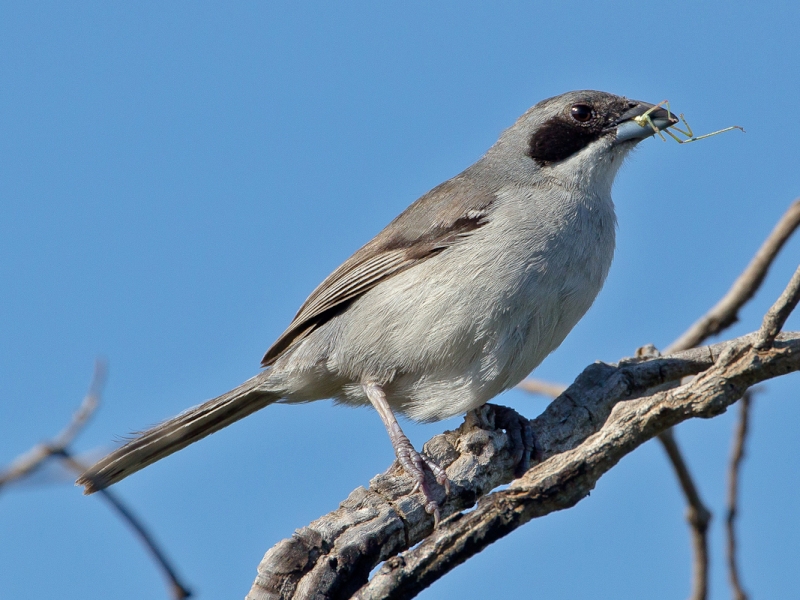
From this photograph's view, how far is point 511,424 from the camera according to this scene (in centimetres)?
584

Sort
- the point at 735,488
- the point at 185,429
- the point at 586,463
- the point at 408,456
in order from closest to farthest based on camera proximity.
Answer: the point at 586,463 < the point at 408,456 < the point at 735,488 < the point at 185,429

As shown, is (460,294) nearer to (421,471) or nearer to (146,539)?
(421,471)

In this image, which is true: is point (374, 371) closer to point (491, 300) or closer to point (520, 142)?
point (491, 300)

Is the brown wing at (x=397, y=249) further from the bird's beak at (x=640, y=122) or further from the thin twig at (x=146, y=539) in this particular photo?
the thin twig at (x=146, y=539)

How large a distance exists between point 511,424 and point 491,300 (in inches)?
32.9

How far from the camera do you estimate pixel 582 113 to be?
698cm

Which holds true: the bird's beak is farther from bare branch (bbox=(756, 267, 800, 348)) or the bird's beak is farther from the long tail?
the long tail

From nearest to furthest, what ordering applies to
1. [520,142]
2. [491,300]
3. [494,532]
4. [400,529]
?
1. [494,532]
2. [400,529]
3. [491,300]
4. [520,142]

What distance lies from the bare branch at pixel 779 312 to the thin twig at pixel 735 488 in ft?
6.07

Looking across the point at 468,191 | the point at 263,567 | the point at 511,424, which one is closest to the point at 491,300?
the point at 511,424

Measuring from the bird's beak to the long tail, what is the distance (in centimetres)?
331

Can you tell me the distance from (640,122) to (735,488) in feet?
9.08

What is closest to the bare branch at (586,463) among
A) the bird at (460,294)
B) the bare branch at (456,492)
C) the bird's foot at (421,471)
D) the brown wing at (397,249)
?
the bare branch at (456,492)

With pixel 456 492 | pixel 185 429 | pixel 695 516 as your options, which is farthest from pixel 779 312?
pixel 185 429
